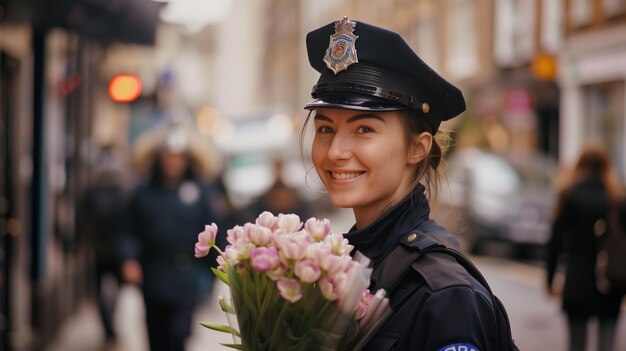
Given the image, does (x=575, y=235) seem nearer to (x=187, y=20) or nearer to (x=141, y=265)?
(x=141, y=265)

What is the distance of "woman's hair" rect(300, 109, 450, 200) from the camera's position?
8.01 ft

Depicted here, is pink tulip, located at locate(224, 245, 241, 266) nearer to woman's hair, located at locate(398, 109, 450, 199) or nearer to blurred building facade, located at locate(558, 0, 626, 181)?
woman's hair, located at locate(398, 109, 450, 199)

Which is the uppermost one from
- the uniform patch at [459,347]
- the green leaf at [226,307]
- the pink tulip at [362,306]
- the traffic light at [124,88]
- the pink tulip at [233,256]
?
the traffic light at [124,88]

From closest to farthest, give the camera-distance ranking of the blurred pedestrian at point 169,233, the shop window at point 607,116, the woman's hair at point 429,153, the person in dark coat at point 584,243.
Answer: the woman's hair at point 429,153, the blurred pedestrian at point 169,233, the person in dark coat at point 584,243, the shop window at point 607,116

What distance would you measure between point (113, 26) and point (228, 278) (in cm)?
475

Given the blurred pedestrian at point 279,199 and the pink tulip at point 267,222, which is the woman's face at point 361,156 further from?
the blurred pedestrian at point 279,199

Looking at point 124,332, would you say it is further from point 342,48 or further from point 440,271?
point 440,271

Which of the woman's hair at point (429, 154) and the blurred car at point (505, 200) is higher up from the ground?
the woman's hair at point (429, 154)

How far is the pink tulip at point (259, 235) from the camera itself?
2.15 metres

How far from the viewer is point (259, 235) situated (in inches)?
84.6

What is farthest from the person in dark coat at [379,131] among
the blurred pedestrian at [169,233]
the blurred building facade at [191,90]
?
the blurred pedestrian at [169,233]

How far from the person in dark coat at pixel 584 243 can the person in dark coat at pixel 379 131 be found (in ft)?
17.0

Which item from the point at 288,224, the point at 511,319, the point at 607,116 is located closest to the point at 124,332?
the point at 511,319

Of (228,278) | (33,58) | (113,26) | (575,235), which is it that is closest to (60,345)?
(33,58)
